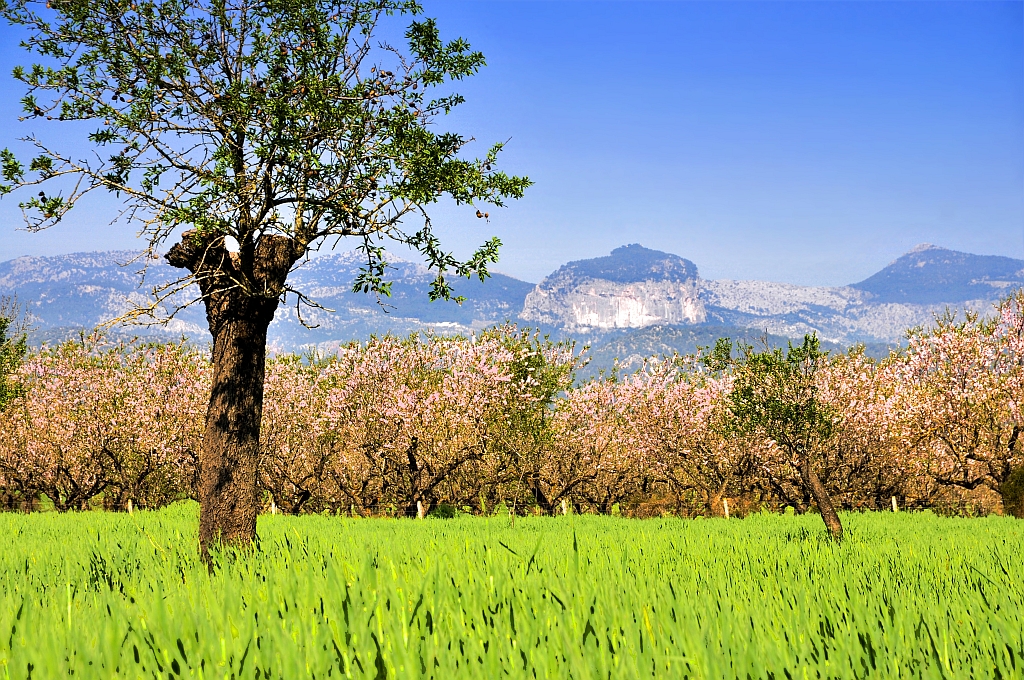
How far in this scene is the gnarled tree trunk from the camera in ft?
27.7

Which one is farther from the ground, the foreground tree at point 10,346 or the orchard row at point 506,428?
the foreground tree at point 10,346

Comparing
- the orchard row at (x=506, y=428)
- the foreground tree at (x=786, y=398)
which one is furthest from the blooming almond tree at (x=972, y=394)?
the foreground tree at (x=786, y=398)

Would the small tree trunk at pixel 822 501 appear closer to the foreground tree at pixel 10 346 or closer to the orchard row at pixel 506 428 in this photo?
the orchard row at pixel 506 428

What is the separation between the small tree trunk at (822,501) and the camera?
11711 millimetres

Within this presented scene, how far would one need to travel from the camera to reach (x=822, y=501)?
39.0 feet

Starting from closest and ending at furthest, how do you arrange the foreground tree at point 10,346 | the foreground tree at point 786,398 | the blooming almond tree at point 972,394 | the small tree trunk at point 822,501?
the small tree trunk at point 822,501 < the foreground tree at point 786,398 < the blooming almond tree at point 972,394 < the foreground tree at point 10,346

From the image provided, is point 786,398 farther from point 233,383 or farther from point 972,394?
point 972,394

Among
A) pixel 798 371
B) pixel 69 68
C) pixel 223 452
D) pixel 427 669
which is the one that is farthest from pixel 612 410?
pixel 427 669

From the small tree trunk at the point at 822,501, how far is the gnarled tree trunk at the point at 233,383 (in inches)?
375

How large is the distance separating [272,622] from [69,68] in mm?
7325

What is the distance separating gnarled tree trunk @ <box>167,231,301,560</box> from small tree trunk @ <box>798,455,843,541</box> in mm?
9524

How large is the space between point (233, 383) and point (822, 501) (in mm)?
10155

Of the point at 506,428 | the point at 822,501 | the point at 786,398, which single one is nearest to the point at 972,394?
the point at 786,398

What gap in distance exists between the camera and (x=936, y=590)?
5395 millimetres
